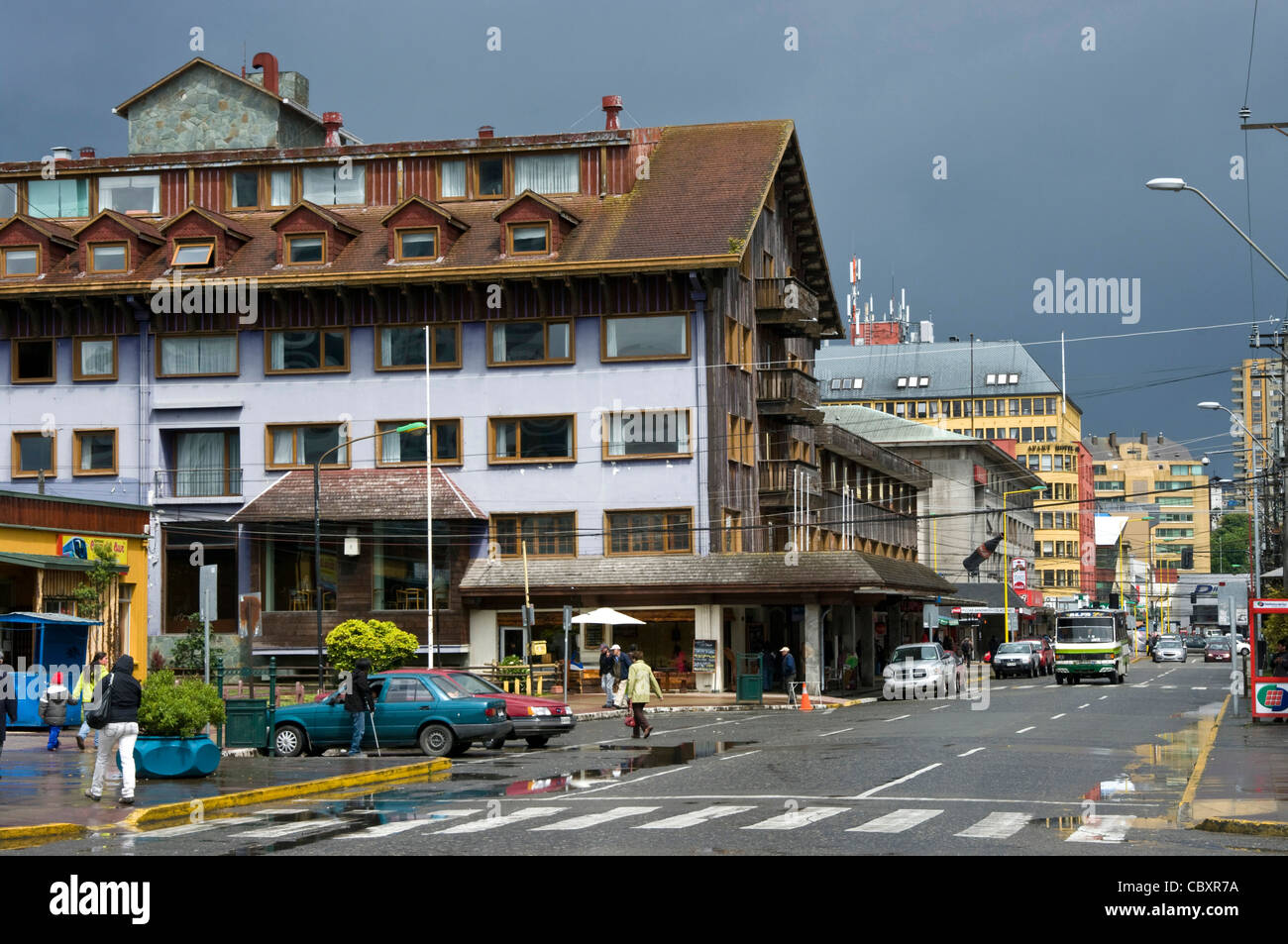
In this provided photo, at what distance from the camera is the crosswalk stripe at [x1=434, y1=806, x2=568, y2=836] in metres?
16.6

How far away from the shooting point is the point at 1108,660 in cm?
6275

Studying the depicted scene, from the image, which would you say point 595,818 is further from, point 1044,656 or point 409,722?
point 1044,656

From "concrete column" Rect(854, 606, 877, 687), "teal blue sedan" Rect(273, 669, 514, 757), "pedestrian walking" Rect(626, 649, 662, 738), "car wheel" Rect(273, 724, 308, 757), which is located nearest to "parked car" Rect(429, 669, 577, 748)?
"teal blue sedan" Rect(273, 669, 514, 757)

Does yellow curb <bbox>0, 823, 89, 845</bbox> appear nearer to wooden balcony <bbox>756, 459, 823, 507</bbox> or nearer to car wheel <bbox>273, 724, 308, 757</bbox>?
car wheel <bbox>273, 724, 308, 757</bbox>

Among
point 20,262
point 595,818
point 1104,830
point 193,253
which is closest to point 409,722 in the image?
point 595,818

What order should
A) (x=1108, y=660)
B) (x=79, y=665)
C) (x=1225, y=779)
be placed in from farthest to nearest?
1. (x=1108, y=660)
2. (x=79, y=665)
3. (x=1225, y=779)

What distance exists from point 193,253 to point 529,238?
11.6 m

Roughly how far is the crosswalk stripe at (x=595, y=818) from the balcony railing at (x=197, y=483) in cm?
3757

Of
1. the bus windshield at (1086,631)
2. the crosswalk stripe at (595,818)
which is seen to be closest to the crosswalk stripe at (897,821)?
the crosswalk stripe at (595,818)

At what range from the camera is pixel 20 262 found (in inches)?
2170

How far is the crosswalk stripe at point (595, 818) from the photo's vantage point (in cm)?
1673
